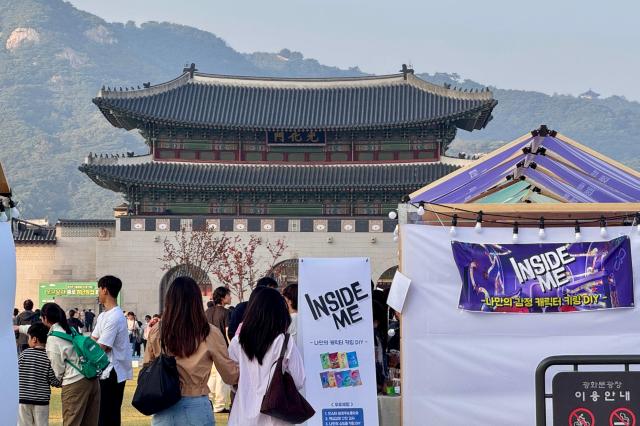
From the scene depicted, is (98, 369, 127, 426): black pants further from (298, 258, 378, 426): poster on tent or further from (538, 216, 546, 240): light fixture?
(538, 216, 546, 240): light fixture

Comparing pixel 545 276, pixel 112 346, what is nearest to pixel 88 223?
pixel 112 346

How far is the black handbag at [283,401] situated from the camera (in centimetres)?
790

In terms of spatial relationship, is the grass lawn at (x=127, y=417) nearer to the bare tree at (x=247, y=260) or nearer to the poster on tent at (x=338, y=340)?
the poster on tent at (x=338, y=340)

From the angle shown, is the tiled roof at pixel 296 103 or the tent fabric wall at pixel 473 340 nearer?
the tent fabric wall at pixel 473 340

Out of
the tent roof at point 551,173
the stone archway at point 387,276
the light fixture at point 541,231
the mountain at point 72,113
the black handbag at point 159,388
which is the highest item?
the mountain at point 72,113

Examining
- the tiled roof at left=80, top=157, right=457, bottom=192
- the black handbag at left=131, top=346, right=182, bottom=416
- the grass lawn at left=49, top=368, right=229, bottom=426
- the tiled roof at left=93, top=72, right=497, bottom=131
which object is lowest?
the grass lawn at left=49, top=368, right=229, bottom=426

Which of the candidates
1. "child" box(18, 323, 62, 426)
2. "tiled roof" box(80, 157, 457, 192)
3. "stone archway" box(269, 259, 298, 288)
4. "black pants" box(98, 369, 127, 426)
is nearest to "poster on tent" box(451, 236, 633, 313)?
"black pants" box(98, 369, 127, 426)

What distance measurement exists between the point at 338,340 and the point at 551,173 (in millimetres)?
3169

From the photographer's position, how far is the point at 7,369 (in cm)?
697

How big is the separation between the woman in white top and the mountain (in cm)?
10910

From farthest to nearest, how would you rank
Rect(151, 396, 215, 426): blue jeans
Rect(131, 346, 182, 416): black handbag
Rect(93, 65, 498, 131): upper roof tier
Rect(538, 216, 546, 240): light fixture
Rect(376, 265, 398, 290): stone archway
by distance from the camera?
Rect(376, 265, 398, 290): stone archway → Rect(93, 65, 498, 131): upper roof tier → Rect(538, 216, 546, 240): light fixture → Rect(151, 396, 215, 426): blue jeans → Rect(131, 346, 182, 416): black handbag

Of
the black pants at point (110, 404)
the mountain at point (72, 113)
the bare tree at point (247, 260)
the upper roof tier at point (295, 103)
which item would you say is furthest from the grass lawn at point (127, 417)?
the mountain at point (72, 113)

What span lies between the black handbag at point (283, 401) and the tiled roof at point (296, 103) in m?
36.6

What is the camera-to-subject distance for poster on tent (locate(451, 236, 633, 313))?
1085 centimetres
